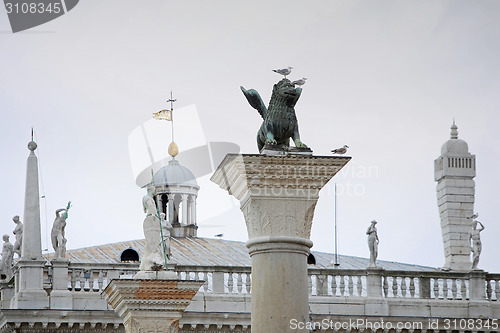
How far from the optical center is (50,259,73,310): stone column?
40.9 metres

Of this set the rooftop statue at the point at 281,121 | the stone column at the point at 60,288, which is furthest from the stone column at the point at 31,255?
the rooftop statue at the point at 281,121

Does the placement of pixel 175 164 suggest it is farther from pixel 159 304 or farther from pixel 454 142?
pixel 159 304

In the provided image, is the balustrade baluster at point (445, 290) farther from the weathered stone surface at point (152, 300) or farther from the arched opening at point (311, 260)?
the weathered stone surface at point (152, 300)

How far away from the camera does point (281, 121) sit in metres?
18.4

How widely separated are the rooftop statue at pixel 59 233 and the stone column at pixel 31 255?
1.40 ft

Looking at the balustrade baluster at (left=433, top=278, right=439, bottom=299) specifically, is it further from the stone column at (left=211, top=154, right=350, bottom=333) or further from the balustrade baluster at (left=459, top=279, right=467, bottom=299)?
the stone column at (left=211, top=154, right=350, bottom=333)

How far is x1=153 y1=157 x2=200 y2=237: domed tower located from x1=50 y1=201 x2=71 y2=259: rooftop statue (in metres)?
12.2

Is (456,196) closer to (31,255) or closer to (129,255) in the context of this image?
(129,255)

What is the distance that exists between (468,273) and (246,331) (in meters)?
7.41

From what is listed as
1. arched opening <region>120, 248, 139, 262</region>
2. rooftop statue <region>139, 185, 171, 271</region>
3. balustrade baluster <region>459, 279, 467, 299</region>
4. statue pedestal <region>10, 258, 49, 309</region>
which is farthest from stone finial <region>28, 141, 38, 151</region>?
rooftop statue <region>139, 185, 171, 271</region>

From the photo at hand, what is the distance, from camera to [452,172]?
Answer: 4716cm

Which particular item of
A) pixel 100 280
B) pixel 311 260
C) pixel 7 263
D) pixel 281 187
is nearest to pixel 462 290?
pixel 311 260

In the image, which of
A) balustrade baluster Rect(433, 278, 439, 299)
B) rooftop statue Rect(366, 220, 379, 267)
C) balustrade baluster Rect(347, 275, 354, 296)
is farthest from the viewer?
balustrade baluster Rect(433, 278, 439, 299)

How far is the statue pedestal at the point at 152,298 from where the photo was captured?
2281 centimetres
